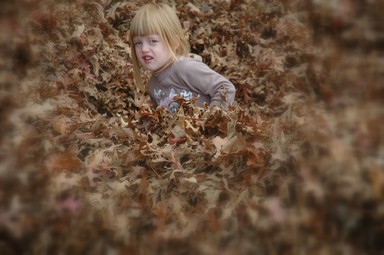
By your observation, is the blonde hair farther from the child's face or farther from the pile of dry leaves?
the pile of dry leaves

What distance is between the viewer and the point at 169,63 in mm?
3799

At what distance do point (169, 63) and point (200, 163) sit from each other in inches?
55.5

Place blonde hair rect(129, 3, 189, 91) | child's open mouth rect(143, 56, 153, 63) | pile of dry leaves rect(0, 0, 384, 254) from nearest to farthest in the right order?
pile of dry leaves rect(0, 0, 384, 254)
blonde hair rect(129, 3, 189, 91)
child's open mouth rect(143, 56, 153, 63)

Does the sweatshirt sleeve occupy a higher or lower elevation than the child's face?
lower

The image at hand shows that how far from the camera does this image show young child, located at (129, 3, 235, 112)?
358 centimetres

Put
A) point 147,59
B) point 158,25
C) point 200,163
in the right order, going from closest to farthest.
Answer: point 200,163 → point 158,25 → point 147,59

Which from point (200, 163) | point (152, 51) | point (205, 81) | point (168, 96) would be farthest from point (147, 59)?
point (200, 163)

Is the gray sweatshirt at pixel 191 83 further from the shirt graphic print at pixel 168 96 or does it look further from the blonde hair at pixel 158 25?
the blonde hair at pixel 158 25

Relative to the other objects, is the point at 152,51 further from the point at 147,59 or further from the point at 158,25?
the point at 158,25

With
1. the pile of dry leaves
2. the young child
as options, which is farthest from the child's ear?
the pile of dry leaves

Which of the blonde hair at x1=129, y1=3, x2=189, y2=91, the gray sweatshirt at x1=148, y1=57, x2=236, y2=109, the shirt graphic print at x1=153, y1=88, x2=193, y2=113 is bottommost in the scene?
the shirt graphic print at x1=153, y1=88, x2=193, y2=113

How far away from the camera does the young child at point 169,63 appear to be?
358 centimetres

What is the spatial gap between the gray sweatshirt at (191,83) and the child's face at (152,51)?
13cm

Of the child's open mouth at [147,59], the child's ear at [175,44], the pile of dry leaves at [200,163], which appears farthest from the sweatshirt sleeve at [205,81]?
the pile of dry leaves at [200,163]
